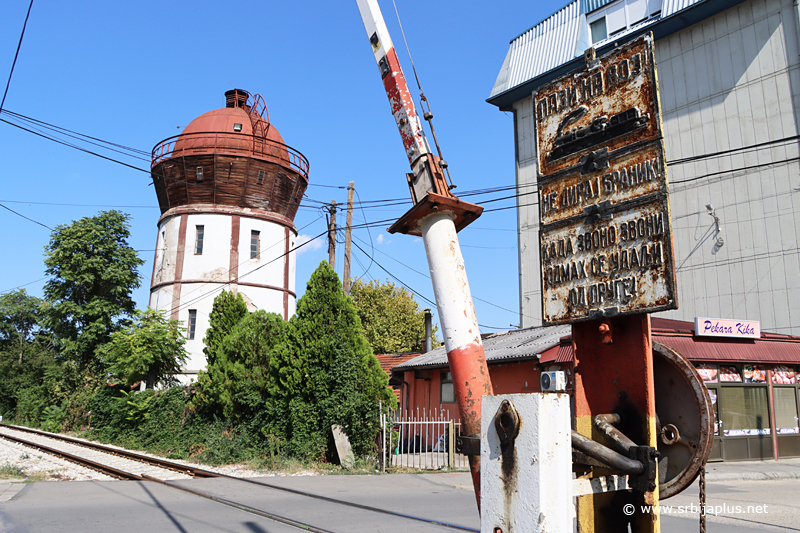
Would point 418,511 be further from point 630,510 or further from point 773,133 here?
point 773,133

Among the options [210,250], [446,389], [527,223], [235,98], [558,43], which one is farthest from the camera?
[235,98]

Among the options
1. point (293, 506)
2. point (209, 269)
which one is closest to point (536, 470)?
point (293, 506)

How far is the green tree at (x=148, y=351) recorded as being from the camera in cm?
2305

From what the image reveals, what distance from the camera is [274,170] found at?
3369 centimetres

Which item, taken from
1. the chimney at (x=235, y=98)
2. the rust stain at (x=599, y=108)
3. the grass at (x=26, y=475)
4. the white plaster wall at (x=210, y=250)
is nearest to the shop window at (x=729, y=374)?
the rust stain at (x=599, y=108)

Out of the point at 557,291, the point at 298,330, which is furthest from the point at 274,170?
the point at 557,291

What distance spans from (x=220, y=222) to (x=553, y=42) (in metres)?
19.6

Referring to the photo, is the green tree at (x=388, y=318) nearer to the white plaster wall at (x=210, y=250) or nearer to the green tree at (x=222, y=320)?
the white plaster wall at (x=210, y=250)

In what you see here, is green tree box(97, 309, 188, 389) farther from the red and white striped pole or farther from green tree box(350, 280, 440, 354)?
the red and white striped pole

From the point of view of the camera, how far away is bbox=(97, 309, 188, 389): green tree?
23.0 m

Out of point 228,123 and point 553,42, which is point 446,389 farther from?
point 228,123

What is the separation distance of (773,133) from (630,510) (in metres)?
22.8

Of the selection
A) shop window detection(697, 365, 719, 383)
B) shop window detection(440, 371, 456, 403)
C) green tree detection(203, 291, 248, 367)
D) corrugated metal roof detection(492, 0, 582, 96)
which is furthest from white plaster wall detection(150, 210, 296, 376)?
shop window detection(697, 365, 719, 383)

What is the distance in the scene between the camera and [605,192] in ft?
10.9
